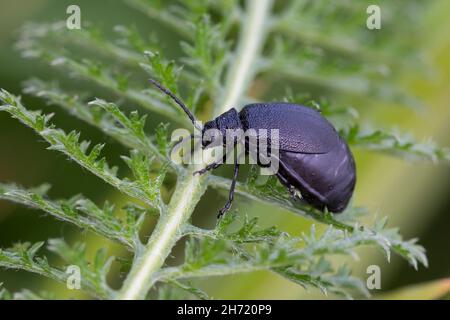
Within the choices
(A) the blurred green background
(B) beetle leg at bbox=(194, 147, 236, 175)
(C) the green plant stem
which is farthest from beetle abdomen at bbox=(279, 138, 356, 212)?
(A) the blurred green background

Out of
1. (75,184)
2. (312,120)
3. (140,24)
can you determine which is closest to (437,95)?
(312,120)

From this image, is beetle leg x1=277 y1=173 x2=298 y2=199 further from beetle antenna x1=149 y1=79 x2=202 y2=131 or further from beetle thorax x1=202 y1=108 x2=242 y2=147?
beetle antenna x1=149 y1=79 x2=202 y2=131

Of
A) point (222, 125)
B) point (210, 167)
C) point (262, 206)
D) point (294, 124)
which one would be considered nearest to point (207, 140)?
point (222, 125)

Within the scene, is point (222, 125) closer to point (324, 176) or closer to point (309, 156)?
point (309, 156)

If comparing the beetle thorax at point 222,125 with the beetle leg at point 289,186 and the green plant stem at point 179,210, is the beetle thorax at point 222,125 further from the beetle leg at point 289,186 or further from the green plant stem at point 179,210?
the beetle leg at point 289,186

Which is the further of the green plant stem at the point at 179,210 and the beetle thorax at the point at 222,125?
the beetle thorax at the point at 222,125

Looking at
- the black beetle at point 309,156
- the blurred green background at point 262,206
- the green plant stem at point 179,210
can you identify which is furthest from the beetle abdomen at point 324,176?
the blurred green background at point 262,206

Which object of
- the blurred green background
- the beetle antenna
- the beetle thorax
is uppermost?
the beetle antenna

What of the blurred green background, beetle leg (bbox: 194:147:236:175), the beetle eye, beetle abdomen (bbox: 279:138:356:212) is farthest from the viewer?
the blurred green background
